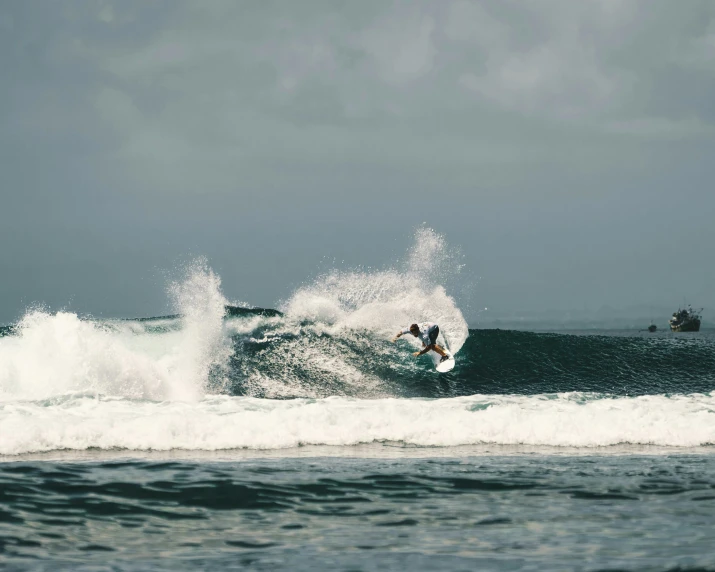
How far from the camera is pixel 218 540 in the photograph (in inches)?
239

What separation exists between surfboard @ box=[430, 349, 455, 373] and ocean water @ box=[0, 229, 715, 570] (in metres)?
0.24

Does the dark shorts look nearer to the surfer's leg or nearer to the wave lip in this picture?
the surfer's leg

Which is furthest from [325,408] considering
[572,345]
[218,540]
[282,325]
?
[572,345]

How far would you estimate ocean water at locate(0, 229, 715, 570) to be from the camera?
5.85m

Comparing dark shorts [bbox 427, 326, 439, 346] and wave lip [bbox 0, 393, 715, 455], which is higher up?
dark shorts [bbox 427, 326, 439, 346]

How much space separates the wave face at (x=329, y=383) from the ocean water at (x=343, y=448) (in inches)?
2.5

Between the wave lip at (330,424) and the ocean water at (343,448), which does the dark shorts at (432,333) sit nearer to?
the ocean water at (343,448)

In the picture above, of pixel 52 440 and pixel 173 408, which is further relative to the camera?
pixel 173 408

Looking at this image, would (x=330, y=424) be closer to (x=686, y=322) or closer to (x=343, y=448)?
(x=343, y=448)

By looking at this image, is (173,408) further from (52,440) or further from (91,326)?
(91,326)

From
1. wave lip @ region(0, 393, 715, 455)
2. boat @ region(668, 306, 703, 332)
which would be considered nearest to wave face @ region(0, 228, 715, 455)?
wave lip @ region(0, 393, 715, 455)

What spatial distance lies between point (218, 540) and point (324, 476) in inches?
103

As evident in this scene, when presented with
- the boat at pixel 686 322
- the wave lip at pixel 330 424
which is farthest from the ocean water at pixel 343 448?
the boat at pixel 686 322

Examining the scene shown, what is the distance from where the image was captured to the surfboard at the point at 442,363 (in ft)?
65.4
